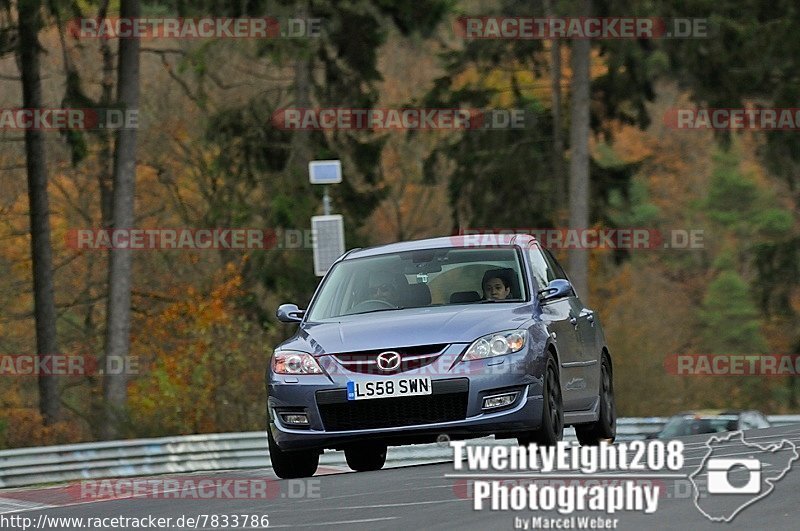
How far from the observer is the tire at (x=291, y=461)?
40.4ft

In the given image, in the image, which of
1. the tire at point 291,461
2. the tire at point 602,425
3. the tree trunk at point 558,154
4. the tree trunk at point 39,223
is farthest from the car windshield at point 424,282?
the tree trunk at point 558,154

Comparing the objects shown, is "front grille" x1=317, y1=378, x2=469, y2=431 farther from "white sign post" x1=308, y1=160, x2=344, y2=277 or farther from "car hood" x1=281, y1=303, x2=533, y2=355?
"white sign post" x1=308, y1=160, x2=344, y2=277

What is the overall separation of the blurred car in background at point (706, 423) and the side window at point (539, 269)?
38.6ft

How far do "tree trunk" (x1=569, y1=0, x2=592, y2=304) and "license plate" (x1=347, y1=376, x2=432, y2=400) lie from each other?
67.6ft

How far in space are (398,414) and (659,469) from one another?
1.83 m

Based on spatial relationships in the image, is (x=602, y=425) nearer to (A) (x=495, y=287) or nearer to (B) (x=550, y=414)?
(A) (x=495, y=287)

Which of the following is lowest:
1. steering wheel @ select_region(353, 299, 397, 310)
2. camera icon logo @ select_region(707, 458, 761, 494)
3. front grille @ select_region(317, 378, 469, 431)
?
camera icon logo @ select_region(707, 458, 761, 494)

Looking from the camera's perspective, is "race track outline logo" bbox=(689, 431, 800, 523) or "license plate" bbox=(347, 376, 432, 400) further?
"license plate" bbox=(347, 376, 432, 400)

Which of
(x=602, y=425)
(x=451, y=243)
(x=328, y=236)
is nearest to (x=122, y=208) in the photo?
(x=328, y=236)

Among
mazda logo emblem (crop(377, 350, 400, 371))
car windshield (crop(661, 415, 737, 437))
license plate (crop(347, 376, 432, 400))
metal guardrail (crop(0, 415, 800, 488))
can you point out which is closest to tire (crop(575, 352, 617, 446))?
license plate (crop(347, 376, 432, 400))

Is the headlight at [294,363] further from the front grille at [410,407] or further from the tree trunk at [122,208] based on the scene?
the tree trunk at [122,208]

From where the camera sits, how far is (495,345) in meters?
11.5

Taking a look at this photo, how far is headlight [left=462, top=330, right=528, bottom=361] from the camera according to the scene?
37.7ft

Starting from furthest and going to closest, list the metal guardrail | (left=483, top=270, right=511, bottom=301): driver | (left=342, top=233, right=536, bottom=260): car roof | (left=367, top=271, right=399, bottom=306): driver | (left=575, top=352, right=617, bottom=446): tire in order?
the metal guardrail → (left=575, top=352, right=617, bottom=446): tire → (left=342, top=233, right=536, bottom=260): car roof → (left=367, top=271, right=399, bottom=306): driver → (left=483, top=270, right=511, bottom=301): driver
